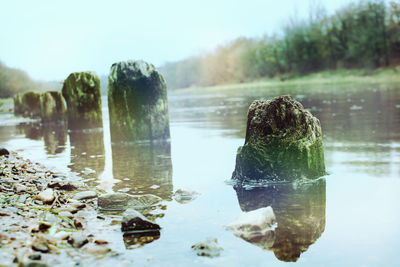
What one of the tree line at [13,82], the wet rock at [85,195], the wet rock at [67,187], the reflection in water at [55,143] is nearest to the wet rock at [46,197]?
the wet rock at [85,195]

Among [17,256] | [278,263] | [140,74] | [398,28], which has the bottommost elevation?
[278,263]

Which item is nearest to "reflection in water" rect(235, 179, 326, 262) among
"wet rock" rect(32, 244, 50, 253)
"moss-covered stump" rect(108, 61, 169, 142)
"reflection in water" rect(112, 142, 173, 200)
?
"reflection in water" rect(112, 142, 173, 200)

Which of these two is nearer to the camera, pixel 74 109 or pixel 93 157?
pixel 93 157

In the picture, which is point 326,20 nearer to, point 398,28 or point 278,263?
point 398,28

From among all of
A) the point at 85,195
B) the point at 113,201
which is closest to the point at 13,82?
the point at 85,195

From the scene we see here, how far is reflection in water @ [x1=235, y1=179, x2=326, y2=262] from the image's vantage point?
433 centimetres

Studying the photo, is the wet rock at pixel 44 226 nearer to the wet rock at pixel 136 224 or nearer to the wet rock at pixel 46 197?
the wet rock at pixel 136 224

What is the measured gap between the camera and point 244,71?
8631cm

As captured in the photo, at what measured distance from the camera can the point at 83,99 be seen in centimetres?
1526

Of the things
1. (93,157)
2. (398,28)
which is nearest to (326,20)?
(398,28)

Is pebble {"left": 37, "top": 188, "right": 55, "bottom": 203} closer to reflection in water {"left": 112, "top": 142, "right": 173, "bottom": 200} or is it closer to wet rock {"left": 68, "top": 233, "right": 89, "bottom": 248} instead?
reflection in water {"left": 112, "top": 142, "right": 173, "bottom": 200}

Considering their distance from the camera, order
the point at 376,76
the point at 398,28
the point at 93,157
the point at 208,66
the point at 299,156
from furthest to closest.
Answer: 1. the point at 208,66
2. the point at 398,28
3. the point at 376,76
4. the point at 93,157
5. the point at 299,156

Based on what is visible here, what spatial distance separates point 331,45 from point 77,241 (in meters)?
64.6

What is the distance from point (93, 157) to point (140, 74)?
261cm
